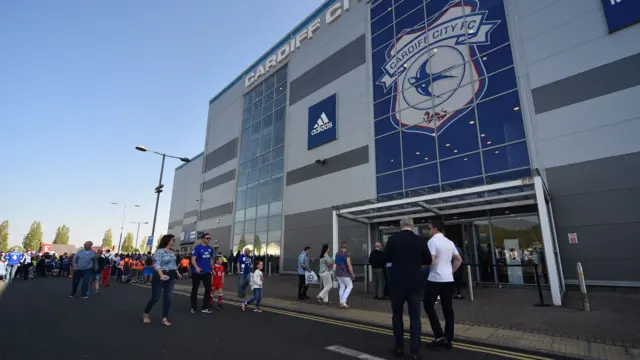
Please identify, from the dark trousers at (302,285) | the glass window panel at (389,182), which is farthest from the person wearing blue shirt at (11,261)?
the glass window panel at (389,182)

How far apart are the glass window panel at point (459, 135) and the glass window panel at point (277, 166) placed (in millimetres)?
12466

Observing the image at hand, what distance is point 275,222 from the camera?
2395 cm

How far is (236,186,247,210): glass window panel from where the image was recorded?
27759mm

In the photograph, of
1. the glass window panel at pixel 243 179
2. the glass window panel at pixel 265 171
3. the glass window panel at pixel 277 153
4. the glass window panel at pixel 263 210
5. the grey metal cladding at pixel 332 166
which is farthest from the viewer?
the glass window panel at pixel 243 179

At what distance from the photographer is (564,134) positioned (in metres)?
12.3

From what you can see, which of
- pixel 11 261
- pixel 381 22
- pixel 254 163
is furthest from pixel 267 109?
pixel 11 261

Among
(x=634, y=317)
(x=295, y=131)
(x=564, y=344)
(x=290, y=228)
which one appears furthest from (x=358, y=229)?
(x=564, y=344)

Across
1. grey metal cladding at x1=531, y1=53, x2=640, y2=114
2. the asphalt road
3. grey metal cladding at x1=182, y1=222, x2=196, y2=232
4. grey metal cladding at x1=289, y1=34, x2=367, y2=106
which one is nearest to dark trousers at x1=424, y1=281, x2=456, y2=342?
the asphalt road

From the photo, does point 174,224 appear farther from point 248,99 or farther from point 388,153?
point 388,153

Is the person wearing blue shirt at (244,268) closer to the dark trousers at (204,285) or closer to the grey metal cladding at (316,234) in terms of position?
the dark trousers at (204,285)

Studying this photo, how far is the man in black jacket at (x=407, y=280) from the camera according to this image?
4.23 meters

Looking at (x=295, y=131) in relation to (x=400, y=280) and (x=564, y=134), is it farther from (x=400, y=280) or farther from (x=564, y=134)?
(x=400, y=280)

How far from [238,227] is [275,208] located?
5413 mm

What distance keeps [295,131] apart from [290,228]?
7.20 meters
